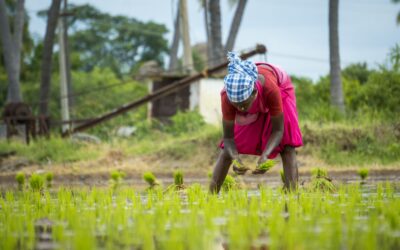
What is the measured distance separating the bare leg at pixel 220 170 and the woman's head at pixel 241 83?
0.78 meters

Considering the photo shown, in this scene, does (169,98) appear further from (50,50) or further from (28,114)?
(28,114)

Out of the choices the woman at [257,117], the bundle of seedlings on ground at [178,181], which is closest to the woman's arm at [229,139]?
the woman at [257,117]

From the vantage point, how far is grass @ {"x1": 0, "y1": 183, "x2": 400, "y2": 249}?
4.57 metres

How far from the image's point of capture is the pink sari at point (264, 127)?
7410mm

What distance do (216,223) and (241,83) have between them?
5.63 feet

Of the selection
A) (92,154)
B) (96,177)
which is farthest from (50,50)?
(96,177)

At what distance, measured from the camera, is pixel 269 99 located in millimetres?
7000

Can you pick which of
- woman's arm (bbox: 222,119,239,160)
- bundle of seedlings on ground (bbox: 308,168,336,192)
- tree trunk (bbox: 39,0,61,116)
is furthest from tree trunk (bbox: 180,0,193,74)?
woman's arm (bbox: 222,119,239,160)

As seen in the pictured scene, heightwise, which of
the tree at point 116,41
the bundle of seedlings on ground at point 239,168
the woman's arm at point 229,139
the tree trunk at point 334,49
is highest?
the tree at point 116,41

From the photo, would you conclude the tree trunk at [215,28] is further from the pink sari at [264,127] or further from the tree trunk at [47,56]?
the pink sari at [264,127]

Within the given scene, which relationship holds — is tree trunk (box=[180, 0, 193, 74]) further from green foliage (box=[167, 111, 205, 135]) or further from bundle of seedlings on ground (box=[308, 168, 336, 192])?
bundle of seedlings on ground (box=[308, 168, 336, 192])

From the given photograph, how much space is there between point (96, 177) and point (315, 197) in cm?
808

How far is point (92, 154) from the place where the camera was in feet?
57.1

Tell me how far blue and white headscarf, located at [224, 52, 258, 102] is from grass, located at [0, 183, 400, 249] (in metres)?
0.89
